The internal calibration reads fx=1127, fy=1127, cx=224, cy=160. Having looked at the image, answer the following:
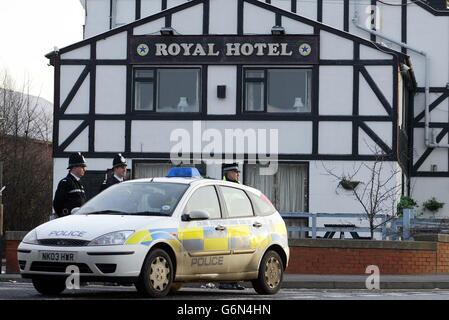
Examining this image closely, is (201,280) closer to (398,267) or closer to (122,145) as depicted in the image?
(398,267)

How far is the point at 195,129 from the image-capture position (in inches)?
1345

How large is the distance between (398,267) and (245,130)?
11.6 metres

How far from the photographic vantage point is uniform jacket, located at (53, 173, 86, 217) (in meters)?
15.8

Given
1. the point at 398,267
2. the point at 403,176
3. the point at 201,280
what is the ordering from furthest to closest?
the point at 403,176 → the point at 398,267 → the point at 201,280

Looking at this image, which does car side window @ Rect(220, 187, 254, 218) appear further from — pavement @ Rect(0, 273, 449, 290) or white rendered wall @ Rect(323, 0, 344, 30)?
white rendered wall @ Rect(323, 0, 344, 30)

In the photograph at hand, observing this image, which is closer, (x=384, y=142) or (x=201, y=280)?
(x=201, y=280)

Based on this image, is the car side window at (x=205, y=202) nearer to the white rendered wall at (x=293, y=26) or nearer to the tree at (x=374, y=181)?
the tree at (x=374, y=181)

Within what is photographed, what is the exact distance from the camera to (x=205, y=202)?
1412 centimetres

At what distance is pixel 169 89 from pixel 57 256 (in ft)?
72.4

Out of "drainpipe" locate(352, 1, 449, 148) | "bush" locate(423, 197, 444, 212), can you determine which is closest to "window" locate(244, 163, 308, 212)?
"bush" locate(423, 197, 444, 212)

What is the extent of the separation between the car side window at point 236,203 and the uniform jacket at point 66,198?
2386 mm

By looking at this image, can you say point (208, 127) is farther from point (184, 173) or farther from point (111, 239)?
point (111, 239)

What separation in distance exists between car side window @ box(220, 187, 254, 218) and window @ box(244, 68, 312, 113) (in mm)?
19085

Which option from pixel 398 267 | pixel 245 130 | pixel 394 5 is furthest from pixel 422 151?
pixel 398 267
